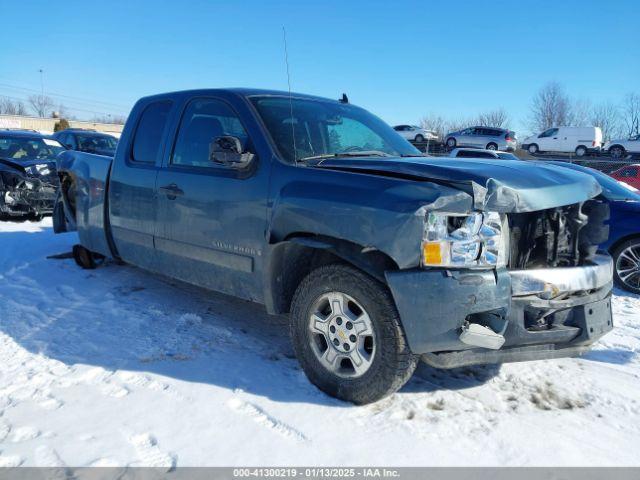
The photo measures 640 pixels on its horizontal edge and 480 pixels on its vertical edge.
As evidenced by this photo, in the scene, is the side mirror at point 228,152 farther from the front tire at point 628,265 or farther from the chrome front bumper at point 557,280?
the front tire at point 628,265

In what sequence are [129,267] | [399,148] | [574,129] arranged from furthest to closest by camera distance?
[574,129], [129,267], [399,148]

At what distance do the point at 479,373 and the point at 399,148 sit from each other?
6.38 feet

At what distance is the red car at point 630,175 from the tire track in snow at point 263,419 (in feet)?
53.5

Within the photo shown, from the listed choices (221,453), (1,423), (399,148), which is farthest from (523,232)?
(1,423)

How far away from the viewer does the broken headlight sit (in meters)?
2.76

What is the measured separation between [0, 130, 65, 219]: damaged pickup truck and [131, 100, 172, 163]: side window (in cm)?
529

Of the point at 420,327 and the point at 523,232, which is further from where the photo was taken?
the point at 523,232

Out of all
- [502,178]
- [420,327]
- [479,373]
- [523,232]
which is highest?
[502,178]

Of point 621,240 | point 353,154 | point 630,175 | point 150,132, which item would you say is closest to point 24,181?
point 150,132

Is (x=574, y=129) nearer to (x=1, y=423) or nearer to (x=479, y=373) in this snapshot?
(x=479, y=373)

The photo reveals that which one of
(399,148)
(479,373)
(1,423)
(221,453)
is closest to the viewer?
(221,453)

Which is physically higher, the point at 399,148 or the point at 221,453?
the point at 399,148

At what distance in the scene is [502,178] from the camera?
2.97 metres

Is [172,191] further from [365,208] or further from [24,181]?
[24,181]
